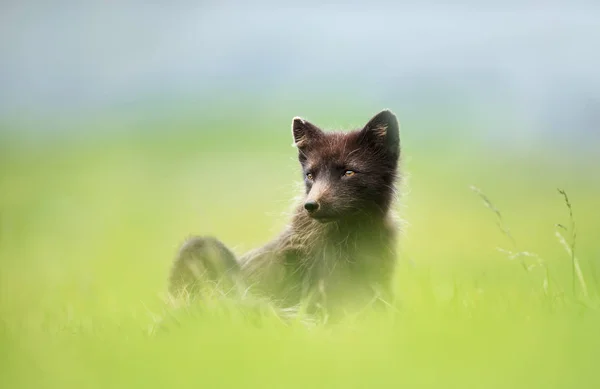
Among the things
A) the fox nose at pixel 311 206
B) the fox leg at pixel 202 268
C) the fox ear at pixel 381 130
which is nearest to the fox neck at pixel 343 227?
the fox nose at pixel 311 206

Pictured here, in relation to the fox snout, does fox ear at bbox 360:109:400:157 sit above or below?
above

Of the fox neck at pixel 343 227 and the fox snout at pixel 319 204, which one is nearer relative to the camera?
the fox snout at pixel 319 204

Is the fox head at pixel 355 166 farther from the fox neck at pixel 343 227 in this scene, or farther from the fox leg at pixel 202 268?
the fox leg at pixel 202 268

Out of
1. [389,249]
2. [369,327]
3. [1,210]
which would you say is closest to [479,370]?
[369,327]

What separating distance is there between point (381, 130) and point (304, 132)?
0.77 metres

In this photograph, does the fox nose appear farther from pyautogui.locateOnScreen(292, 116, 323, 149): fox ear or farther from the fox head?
pyautogui.locateOnScreen(292, 116, 323, 149): fox ear

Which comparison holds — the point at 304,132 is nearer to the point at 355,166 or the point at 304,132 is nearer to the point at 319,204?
the point at 355,166

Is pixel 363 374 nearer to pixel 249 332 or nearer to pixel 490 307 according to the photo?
pixel 249 332

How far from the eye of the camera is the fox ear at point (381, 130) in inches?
270

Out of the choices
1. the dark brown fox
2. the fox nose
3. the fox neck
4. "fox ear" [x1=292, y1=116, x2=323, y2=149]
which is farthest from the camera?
"fox ear" [x1=292, y1=116, x2=323, y2=149]

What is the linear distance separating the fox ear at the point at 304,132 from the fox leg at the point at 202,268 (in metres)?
1.26

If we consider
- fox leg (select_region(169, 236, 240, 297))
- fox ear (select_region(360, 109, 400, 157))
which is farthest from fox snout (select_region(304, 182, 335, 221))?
fox leg (select_region(169, 236, 240, 297))

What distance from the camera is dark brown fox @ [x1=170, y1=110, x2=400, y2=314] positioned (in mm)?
6508

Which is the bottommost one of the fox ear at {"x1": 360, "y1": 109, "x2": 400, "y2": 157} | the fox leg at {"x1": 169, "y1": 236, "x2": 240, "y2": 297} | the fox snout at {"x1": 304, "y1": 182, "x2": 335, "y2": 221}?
the fox leg at {"x1": 169, "y1": 236, "x2": 240, "y2": 297}
